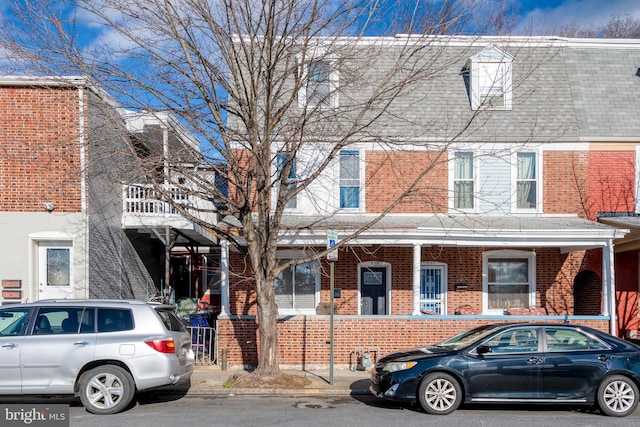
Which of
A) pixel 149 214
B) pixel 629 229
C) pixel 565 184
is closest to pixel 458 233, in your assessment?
pixel 565 184

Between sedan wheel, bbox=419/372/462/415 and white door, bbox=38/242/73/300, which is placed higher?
white door, bbox=38/242/73/300

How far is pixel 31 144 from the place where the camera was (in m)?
13.9

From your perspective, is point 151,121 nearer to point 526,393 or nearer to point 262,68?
point 262,68

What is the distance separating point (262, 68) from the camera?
38.1ft

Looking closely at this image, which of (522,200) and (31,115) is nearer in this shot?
(31,115)

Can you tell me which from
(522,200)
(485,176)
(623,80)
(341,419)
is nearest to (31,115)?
(341,419)

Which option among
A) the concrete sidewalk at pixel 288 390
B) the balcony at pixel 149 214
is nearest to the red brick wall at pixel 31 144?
the balcony at pixel 149 214

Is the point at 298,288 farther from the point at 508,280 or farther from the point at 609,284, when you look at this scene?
the point at 609,284

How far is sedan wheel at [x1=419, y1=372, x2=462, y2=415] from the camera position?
920cm

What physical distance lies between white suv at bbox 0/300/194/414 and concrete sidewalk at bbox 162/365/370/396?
172cm

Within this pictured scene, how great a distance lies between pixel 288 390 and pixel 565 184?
30.6 feet

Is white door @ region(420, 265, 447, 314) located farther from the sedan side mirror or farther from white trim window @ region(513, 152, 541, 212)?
the sedan side mirror

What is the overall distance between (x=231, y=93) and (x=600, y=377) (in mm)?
7727

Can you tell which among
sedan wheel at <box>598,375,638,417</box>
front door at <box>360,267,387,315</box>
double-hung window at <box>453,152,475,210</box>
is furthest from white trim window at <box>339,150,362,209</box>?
sedan wheel at <box>598,375,638,417</box>
